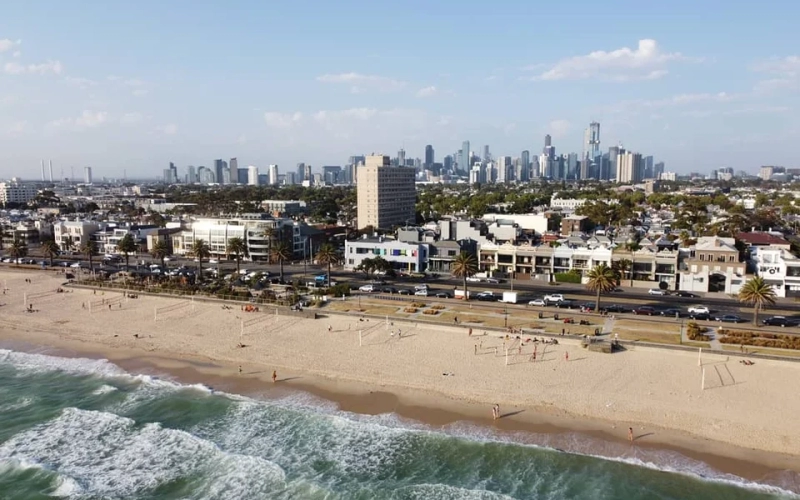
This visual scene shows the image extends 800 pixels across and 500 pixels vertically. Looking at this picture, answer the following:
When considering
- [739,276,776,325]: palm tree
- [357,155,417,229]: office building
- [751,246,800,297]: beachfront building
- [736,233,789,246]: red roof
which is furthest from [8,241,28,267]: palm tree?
[736,233,789,246]: red roof

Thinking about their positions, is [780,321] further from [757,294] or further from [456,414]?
[456,414]

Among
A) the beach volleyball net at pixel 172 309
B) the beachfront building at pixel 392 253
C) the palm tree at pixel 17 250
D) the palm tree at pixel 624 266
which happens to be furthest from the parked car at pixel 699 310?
the palm tree at pixel 17 250

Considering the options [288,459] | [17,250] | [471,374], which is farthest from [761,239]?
[17,250]

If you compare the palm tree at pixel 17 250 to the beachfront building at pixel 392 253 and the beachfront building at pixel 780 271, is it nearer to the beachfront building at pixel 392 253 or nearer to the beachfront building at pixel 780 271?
the beachfront building at pixel 392 253

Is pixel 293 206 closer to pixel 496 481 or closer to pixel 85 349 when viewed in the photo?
pixel 85 349

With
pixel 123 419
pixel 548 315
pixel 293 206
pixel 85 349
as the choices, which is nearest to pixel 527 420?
pixel 548 315

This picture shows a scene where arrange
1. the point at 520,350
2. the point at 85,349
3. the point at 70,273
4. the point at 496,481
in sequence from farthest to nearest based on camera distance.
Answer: the point at 70,273, the point at 85,349, the point at 520,350, the point at 496,481
